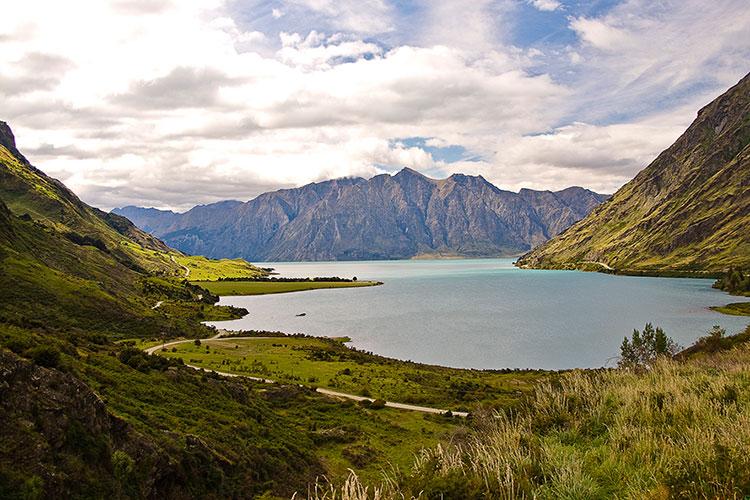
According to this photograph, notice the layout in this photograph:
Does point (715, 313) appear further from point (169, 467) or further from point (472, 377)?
point (169, 467)

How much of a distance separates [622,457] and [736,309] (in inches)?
6398

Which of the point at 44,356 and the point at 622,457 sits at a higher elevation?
the point at 44,356

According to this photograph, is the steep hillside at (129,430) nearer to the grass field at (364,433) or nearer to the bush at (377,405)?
the grass field at (364,433)

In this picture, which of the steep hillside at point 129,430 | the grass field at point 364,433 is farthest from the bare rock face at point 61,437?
the grass field at point 364,433

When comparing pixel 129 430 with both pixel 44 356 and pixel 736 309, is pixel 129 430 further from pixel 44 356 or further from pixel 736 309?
pixel 736 309

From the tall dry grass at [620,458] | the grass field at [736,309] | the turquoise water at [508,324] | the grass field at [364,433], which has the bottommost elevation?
the turquoise water at [508,324]

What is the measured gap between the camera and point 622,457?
11266mm

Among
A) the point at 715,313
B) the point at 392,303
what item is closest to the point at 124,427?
the point at 715,313

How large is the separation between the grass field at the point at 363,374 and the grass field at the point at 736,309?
93.0 meters

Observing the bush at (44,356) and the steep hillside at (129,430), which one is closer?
the steep hillside at (129,430)

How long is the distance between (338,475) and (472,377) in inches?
1897

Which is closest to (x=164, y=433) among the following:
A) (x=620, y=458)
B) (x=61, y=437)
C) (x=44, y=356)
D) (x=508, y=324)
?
(x=44, y=356)

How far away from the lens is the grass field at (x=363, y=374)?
198ft

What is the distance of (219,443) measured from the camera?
87.6 ft
